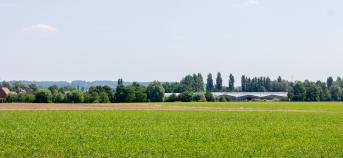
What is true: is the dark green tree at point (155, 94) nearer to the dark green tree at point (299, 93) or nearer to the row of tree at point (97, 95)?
the row of tree at point (97, 95)

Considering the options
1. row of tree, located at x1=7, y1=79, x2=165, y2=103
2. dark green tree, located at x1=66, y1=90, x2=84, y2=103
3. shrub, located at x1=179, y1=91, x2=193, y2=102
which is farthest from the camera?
shrub, located at x1=179, y1=91, x2=193, y2=102

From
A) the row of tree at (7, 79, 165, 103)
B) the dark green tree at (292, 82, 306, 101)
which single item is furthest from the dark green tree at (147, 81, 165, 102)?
the dark green tree at (292, 82, 306, 101)

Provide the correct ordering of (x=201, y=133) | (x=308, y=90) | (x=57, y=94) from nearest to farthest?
(x=201, y=133) < (x=57, y=94) < (x=308, y=90)

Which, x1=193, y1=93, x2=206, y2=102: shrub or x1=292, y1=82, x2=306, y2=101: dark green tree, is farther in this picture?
x1=292, y1=82, x2=306, y2=101: dark green tree

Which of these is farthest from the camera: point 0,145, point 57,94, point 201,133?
point 57,94

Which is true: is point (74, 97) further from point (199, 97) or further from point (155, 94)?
point (199, 97)

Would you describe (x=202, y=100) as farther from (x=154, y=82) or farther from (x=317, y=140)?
(x=317, y=140)

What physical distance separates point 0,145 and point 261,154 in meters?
13.6

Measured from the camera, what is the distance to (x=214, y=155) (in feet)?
89.6

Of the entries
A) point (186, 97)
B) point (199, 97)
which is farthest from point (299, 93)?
point (186, 97)

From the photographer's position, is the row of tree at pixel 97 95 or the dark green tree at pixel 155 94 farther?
the dark green tree at pixel 155 94

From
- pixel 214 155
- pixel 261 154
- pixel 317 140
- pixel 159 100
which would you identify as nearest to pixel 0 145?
pixel 214 155

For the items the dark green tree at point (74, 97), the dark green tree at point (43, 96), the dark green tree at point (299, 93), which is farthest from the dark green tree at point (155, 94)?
the dark green tree at point (299, 93)

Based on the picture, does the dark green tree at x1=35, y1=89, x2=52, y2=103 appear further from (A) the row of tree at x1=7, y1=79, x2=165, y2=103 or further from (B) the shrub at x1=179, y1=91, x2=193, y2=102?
(B) the shrub at x1=179, y1=91, x2=193, y2=102
